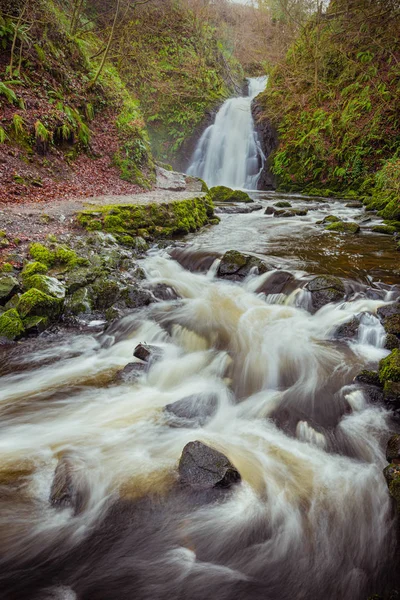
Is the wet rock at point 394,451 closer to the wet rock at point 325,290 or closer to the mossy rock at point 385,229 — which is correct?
the wet rock at point 325,290

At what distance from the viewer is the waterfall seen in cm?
2048

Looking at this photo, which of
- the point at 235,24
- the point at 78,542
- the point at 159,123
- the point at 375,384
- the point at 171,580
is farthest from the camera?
the point at 235,24

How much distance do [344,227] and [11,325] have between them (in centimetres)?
865

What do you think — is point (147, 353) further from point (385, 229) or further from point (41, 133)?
point (41, 133)

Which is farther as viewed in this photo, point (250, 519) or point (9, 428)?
point (9, 428)

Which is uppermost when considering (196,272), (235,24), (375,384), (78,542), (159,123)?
(235,24)

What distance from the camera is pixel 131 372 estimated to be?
4.14 meters

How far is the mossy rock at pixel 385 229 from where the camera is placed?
9.00 m

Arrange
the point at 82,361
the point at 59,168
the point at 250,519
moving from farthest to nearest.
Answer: the point at 59,168
the point at 82,361
the point at 250,519

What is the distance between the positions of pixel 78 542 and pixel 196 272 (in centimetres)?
538

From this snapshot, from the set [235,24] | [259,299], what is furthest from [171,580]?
[235,24]

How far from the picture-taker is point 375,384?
364 centimetres

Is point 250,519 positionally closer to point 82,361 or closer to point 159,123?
point 82,361

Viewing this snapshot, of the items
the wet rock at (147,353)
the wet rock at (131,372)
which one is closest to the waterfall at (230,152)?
the wet rock at (147,353)
